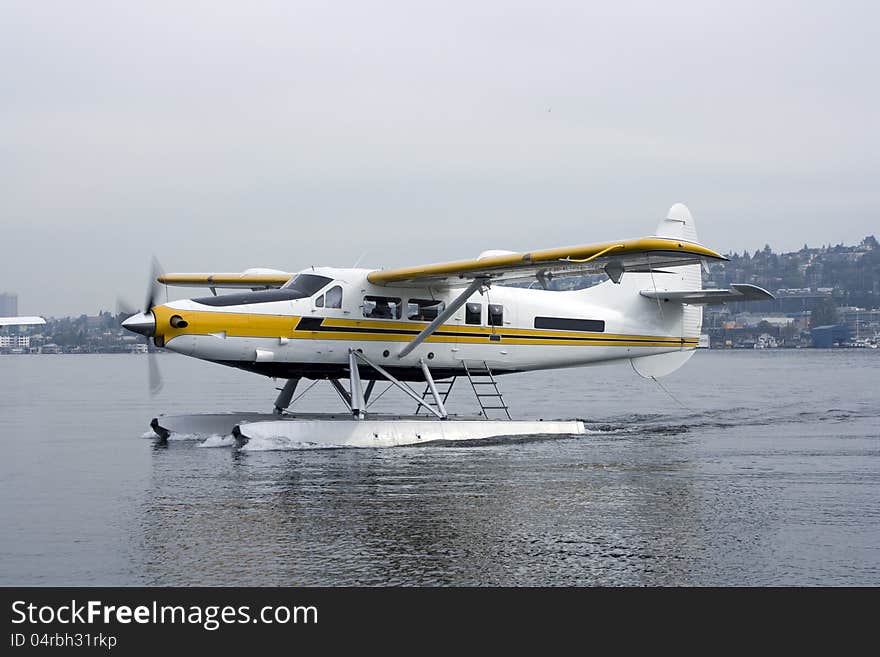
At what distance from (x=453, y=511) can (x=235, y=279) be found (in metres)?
12.2

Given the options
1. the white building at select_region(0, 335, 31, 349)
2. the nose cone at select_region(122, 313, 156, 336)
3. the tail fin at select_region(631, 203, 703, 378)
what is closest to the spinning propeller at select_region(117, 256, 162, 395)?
the nose cone at select_region(122, 313, 156, 336)

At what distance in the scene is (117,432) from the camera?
18.3 meters

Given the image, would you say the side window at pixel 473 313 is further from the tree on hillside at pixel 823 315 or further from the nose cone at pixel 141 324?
the tree on hillside at pixel 823 315

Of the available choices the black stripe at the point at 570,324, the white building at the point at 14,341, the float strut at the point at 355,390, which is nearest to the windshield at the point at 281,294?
the float strut at the point at 355,390

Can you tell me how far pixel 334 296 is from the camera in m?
16.4

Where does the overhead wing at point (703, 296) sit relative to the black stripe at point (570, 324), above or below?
above

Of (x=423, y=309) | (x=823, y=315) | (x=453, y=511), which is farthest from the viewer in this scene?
(x=823, y=315)

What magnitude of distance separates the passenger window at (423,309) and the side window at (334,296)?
1.29 m

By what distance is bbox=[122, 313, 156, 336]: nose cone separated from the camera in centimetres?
1472

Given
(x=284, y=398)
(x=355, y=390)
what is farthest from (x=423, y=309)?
(x=284, y=398)

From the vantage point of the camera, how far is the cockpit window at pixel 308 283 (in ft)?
53.3

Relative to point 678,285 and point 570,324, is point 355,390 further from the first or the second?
point 678,285
